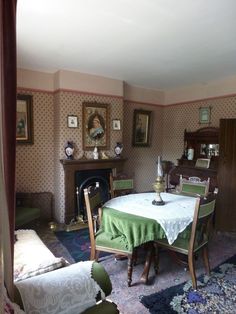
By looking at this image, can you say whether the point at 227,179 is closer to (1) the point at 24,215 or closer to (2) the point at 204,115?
(2) the point at 204,115

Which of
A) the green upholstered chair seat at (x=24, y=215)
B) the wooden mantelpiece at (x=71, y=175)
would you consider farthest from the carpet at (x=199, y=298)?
the wooden mantelpiece at (x=71, y=175)

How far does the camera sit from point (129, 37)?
2.88m

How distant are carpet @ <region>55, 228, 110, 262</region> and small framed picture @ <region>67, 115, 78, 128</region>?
72.8 inches

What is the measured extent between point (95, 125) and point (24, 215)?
6.76ft

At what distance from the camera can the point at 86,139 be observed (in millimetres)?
4543

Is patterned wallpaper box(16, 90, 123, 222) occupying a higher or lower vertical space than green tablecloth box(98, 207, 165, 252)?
higher

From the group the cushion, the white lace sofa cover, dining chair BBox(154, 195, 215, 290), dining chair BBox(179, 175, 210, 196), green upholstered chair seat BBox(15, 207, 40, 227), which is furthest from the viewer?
green upholstered chair seat BBox(15, 207, 40, 227)

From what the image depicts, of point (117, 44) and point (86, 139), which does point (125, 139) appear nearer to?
point (86, 139)

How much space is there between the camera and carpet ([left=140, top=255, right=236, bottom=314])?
6.97 feet

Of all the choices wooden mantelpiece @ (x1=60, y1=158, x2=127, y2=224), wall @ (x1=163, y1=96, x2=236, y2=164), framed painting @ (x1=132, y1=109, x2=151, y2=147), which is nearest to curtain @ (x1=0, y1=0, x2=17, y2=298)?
wooden mantelpiece @ (x1=60, y1=158, x2=127, y2=224)

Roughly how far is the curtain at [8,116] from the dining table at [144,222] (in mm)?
1373

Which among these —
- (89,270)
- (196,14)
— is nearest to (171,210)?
(89,270)

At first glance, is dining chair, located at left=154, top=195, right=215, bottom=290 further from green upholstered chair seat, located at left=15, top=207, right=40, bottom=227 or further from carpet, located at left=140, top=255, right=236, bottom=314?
green upholstered chair seat, located at left=15, top=207, right=40, bottom=227

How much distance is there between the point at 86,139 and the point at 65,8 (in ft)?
8.29
